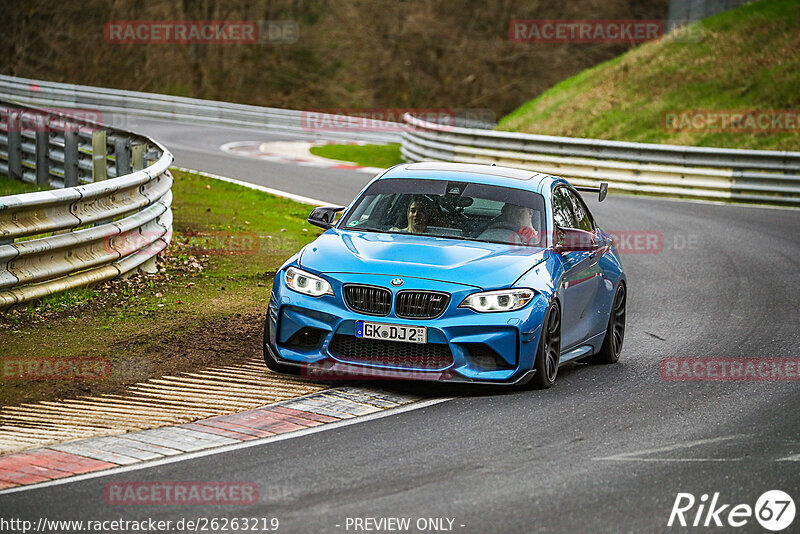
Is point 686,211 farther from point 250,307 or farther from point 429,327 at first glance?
point 429,327

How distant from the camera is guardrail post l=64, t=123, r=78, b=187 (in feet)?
53.6

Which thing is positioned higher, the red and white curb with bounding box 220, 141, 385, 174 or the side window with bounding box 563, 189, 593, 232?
the side window with bounding box 563, 189, 593, 232

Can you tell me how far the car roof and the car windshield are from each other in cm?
8

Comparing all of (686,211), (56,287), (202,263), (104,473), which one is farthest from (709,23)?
(104,473)

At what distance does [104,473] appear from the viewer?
6.15 metres

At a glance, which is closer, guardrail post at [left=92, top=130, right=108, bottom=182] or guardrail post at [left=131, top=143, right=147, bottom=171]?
guardrail post at [left=131, top=143, right=147, bottom=171]

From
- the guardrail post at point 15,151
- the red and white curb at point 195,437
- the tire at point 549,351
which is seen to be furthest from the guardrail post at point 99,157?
the tire at point 549,351

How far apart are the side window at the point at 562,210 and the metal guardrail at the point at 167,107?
27.6 metres

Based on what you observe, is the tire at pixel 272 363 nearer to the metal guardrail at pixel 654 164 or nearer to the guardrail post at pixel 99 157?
the guardrail post at pixel 99 157

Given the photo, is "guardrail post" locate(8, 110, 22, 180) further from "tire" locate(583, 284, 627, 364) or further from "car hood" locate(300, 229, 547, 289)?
"tire" locate(583, 284, 627, 364)

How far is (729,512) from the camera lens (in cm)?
578

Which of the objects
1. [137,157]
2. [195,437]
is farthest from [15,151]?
[195,437]

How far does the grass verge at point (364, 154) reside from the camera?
2917cm

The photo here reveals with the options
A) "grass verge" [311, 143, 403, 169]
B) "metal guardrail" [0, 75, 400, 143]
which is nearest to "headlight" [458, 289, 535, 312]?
"grass verge" [311, 143, 403, 169]
